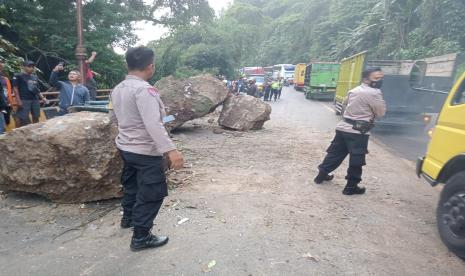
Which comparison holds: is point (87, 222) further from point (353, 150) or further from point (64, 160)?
point (353, 150)

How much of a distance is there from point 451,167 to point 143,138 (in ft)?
9.93

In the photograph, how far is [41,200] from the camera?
451cm

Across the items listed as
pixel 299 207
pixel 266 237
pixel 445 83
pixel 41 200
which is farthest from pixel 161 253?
pixel 445 83

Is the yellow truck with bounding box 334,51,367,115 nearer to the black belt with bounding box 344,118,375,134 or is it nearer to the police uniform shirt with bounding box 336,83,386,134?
the police uniform shirt with bounding box 336,83,386,134

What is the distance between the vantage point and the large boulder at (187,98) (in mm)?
8875

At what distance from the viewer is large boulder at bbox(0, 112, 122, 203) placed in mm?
4168

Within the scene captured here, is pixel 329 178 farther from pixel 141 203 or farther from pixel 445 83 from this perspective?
pixel 445 83

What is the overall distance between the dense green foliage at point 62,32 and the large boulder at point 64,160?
15.2 feet

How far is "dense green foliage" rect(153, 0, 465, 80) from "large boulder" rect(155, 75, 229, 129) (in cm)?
1337

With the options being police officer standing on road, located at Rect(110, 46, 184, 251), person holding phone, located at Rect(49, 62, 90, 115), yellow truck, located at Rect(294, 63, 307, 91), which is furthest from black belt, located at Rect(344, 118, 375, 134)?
yellow truck, located at Rect(294, 63, 307, 91)

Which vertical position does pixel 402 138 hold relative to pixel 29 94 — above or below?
below

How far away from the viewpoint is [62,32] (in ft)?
40.4

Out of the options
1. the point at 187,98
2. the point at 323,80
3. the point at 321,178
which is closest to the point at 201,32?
the point at 323,80

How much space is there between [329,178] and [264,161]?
1.57 meters
